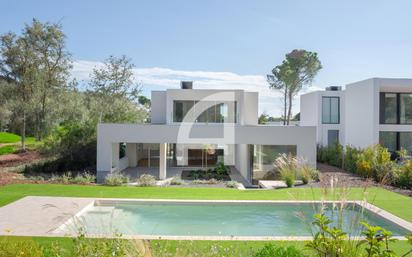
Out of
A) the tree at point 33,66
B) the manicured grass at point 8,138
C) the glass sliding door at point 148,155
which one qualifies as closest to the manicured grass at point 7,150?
the tree at point 33,66

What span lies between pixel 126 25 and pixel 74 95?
524 inches

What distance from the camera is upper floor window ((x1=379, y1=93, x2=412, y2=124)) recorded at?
22062mm

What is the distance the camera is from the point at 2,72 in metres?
32.1

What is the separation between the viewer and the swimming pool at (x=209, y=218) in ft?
33.4

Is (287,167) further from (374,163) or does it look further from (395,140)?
(395,140)

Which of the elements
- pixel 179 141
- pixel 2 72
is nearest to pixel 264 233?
pixel 179 141

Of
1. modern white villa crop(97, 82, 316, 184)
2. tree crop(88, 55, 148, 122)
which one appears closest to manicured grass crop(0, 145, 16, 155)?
tree crop(88, 55, 148, 122)

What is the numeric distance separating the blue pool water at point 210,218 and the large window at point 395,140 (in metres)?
12.3

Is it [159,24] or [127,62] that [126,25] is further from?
[127,62]

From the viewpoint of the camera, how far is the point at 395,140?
73.3ft

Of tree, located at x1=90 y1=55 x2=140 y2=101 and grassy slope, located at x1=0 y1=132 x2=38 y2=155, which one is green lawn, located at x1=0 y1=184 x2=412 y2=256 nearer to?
grassy slope, located at x1=0 y1=132 x2=38 y2=155

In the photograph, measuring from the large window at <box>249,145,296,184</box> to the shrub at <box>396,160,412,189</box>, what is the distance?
4887mm

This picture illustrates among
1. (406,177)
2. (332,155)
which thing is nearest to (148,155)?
(332,155)

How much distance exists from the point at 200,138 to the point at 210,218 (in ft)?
27.1
